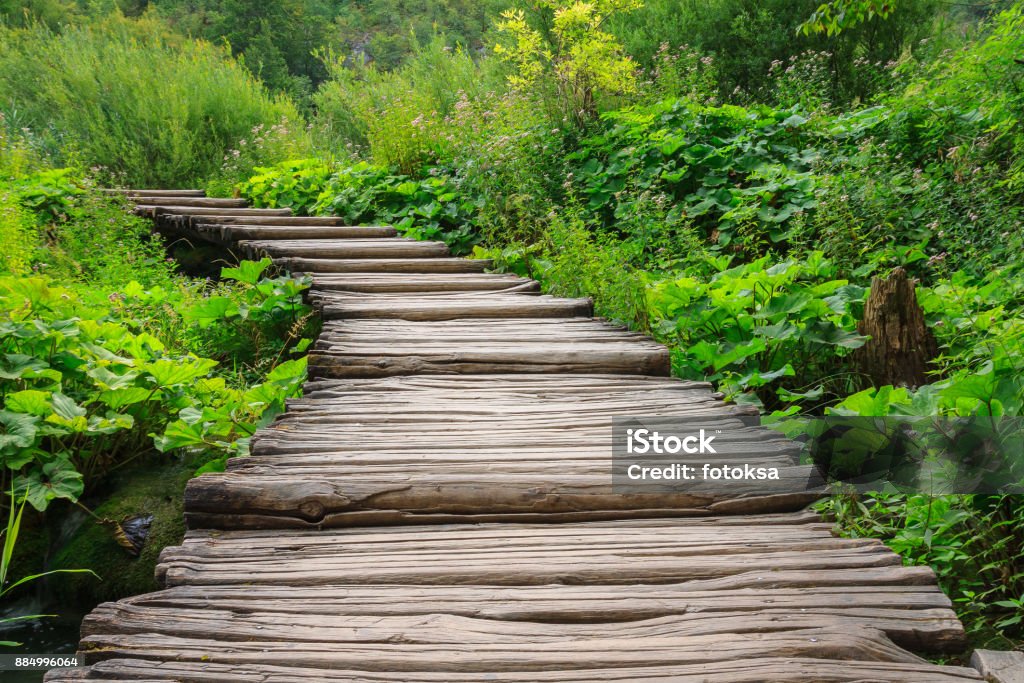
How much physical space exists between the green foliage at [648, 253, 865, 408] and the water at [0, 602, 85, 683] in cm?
283

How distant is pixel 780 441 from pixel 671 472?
1.36 feet

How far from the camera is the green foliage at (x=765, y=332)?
3.30m

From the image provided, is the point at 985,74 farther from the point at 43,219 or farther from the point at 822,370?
the point at 43,219

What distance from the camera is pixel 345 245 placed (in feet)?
19.0

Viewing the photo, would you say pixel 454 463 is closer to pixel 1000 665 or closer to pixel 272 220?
pixel 1000 665

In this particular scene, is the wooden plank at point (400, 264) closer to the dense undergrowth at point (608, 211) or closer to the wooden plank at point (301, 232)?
the dense undergrowth at point (608, 211)

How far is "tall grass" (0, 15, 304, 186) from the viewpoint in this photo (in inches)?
359

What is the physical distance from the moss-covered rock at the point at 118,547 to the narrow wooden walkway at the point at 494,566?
34.3 inches

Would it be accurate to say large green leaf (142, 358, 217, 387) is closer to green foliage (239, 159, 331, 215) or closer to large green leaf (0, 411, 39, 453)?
large green leaf (0, 411, 39, 453)

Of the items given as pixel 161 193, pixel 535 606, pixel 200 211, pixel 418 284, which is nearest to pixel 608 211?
pixel 418 284

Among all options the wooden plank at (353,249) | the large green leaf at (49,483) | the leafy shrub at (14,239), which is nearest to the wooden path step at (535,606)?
the large green leaf at (49,483)

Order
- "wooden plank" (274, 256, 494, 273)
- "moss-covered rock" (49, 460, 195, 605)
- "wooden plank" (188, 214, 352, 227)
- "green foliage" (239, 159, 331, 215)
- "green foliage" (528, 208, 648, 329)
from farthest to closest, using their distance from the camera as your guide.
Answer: "green foliage" (239, 159, 331, 215) → "wooden plank" (188, 214, 352, 227) → "wooden plank" (274, 256, 494, 273) → "green foliage" (528, 208, 648, 329) → "moss-covered rock" (49, 460, 195, 605)

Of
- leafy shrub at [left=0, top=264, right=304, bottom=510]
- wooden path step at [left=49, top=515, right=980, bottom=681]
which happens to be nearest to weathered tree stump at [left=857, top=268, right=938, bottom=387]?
wooden path step at [left=49, top=515, right=980, bottom=681]

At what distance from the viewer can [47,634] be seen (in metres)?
3.02
